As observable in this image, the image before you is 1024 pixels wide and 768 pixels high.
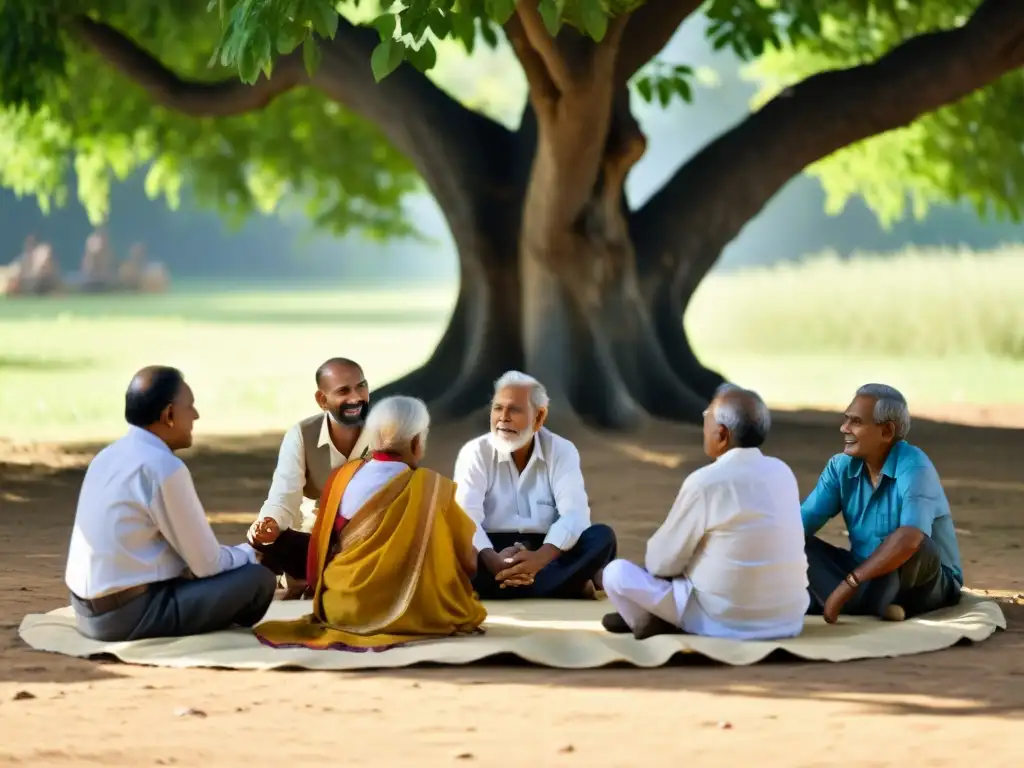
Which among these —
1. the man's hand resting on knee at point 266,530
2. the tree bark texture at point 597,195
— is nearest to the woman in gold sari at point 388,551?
the man's hand resting on knee at point 266,530

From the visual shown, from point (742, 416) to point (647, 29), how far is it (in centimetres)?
928

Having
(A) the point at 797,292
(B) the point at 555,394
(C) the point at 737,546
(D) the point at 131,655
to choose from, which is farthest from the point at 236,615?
(A) the point at 797,292

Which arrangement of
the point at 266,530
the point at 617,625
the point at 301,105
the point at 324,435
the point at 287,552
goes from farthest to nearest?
the point at 301,105 → the point at 324,435 → the point at 287,552 → the point at 266,530 → the point at 617,625

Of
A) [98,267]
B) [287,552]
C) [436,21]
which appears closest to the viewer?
[287,552]

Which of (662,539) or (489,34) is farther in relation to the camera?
(489,34)

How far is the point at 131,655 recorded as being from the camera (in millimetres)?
6574

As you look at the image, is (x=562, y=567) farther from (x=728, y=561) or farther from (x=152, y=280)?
(x=152, y=280)

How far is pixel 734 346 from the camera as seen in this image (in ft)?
103

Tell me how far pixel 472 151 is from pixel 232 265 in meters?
55.2

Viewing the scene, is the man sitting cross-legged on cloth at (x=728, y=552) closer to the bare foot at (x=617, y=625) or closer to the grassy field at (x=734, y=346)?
the bare foot at (x=617, y=625)

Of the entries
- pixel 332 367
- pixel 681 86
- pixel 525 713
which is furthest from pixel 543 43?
pixel 525 713

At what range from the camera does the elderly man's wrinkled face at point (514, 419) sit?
771cm

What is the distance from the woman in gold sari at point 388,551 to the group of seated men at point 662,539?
95mm

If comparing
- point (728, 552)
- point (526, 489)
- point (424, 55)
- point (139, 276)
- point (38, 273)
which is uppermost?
point (139, 276)
